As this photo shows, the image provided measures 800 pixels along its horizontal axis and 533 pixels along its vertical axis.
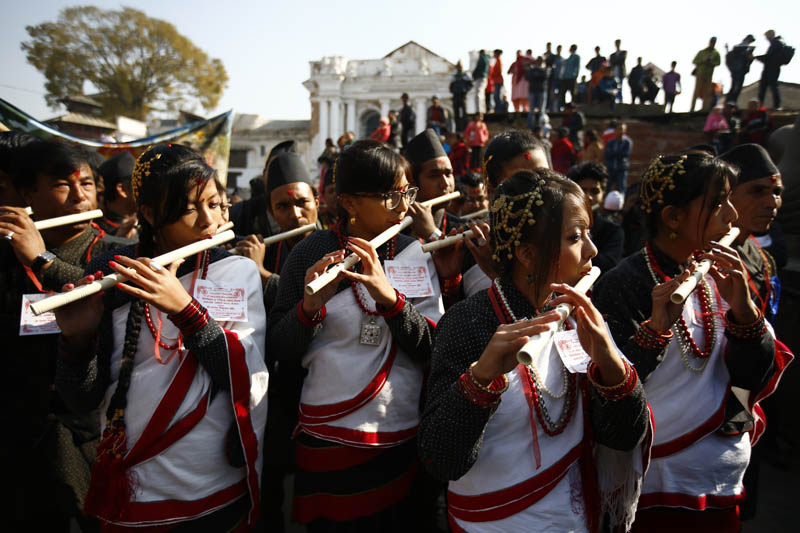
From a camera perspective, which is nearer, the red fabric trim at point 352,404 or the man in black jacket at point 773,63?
the red fabric trim at point 352,404

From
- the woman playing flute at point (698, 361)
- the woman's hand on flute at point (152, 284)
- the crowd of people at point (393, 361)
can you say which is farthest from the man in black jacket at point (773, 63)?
the woman's hand on flute at point (152, 284)

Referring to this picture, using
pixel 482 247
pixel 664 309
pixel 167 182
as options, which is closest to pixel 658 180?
pixel 664 309

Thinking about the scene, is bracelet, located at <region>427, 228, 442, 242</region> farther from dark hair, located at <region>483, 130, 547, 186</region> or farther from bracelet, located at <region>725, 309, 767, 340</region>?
bracelet, located at <region>725, 309, 767, 340</region>

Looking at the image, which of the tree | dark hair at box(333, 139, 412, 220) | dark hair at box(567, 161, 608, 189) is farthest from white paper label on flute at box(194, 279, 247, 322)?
the tree

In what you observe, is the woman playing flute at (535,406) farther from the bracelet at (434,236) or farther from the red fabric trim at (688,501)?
the bracelet at (434,236)

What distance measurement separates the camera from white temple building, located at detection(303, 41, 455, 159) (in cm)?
4378

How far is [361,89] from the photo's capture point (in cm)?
4444

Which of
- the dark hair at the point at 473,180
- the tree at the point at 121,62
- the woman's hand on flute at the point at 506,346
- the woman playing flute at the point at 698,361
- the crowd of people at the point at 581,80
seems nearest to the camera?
the woman's hand on flute at the point at 506,346

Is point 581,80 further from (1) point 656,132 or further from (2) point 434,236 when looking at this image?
(2) point 434,236

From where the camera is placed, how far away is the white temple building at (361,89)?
144 feet

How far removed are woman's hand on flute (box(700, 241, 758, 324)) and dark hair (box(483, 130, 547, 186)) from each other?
1142 mm

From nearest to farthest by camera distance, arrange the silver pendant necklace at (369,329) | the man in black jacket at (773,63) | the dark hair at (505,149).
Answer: the silver pendant necklace at (369,329) < the dark hair at (505,149) < the man in black jacket at (773,63)

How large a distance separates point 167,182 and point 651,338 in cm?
201

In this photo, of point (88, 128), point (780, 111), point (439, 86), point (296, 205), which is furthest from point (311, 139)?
point (296, 205)
